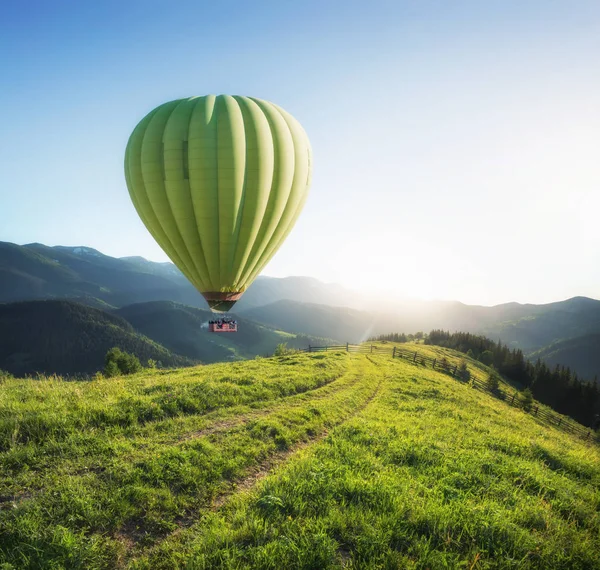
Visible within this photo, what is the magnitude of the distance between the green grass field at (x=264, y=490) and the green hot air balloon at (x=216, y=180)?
9956 mm

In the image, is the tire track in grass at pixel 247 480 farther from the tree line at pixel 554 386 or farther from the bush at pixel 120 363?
the tree line at pixel 554 386

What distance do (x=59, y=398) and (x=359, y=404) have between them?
13246 mm

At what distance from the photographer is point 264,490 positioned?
25.0 feet

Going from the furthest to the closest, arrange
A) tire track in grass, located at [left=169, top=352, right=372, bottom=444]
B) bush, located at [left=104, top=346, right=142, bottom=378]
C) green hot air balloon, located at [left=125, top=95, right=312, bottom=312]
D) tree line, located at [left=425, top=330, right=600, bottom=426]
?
tree line, located at [left=425, top=330, right=600, bottom=426] → bush, located at [left=104, top=346, right=142, bottom=378] → green hot air balloon, located at [left=125, top=95, right=312, bottom=312] → tire track in grass, located at [left=169, top=352, right=372, bottom=444]

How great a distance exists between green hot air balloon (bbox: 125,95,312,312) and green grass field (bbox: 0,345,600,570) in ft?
32.7

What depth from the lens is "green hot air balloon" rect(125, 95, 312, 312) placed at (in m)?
19.4

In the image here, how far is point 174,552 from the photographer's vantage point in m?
6.07

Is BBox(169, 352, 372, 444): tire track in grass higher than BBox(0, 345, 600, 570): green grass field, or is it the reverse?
BBox(0, 345, 600, 570): green grass field

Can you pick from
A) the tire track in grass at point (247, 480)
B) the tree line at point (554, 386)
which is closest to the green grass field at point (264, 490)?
the tire track in grass at point (247, 480)

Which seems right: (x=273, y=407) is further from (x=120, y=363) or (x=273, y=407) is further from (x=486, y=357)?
(x=486, y=357)

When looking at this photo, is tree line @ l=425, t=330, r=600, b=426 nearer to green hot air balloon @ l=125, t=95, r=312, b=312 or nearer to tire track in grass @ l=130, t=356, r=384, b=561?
green hot air balloon @ l=125, t=95, r=312, b=312

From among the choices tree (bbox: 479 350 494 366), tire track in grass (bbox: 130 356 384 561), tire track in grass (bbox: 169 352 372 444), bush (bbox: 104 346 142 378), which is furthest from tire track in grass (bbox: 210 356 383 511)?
tree (bbox: 479 350 494 366)

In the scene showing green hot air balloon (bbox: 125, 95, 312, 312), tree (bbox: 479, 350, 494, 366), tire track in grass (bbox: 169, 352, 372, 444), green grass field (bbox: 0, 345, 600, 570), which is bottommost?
tree (bbox: 479, 350, 494, 366)

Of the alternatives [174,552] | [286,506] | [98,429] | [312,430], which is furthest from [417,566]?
[98,429]
